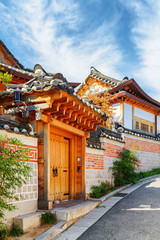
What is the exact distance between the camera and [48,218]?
6215 millimetres

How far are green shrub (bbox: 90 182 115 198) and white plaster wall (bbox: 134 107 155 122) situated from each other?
9.07 metres

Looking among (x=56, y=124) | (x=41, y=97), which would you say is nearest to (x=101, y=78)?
(x=56, y=124)

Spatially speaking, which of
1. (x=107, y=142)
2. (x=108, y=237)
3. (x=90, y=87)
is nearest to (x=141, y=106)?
(x=90, y=87)

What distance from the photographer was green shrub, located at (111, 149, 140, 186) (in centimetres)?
1229

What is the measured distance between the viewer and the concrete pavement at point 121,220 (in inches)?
229

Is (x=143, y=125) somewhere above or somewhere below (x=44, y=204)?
above

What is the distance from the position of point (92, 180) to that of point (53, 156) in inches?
96.7

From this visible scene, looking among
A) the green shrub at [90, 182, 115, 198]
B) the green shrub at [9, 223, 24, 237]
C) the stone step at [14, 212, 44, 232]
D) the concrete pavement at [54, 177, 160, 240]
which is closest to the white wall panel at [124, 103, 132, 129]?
the green shrub at [90, 182, 115, 198]

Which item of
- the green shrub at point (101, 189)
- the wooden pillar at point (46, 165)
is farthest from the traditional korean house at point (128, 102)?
the wooden pillar at point (46, 165)

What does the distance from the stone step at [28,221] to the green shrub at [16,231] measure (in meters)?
0.06

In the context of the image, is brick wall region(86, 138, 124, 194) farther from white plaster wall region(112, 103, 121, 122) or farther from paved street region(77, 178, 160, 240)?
white plaster wall region(112, 103, 121, 122)

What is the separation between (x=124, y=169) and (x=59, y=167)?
16.9ft

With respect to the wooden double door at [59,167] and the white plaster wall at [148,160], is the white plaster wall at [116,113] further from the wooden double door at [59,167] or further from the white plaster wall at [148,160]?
the wooden double door at [59,167]

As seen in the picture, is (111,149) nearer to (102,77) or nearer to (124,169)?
(124,169)
